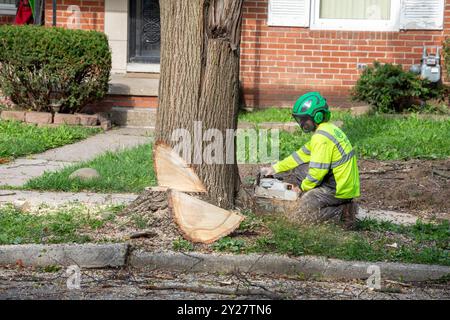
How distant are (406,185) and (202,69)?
3.24 meters

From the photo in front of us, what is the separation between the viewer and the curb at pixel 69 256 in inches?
266

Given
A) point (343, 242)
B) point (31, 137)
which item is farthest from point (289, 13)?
point (343, 242)

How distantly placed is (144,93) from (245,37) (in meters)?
1.96

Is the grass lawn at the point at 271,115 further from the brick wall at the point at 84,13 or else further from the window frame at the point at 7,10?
the window frame at the point at 7,10

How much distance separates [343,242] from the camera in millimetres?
7137

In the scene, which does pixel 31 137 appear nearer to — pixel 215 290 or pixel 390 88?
pixel 390 88

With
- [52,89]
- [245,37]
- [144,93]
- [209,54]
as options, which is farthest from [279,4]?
[209,54]

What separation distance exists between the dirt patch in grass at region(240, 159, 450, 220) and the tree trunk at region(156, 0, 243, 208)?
7.03 ft

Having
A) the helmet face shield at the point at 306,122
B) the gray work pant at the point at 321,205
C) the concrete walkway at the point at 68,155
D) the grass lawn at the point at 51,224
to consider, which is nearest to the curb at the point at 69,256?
the grass lawn at the point at 51,224

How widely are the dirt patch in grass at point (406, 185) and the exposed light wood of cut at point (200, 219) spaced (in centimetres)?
233

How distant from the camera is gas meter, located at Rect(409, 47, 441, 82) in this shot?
46.1 feet

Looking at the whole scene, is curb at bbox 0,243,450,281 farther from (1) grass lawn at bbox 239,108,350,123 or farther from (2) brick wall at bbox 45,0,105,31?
(2) brick wall at bbox 45,0,105,31

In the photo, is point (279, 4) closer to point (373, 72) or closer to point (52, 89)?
point (373, 72)

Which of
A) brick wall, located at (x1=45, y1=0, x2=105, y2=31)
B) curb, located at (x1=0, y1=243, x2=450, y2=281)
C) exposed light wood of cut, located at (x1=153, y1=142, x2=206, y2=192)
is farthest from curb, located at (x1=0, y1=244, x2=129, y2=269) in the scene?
brick wall, located at (x1=45, y1=0, x2=105, y2=31)
